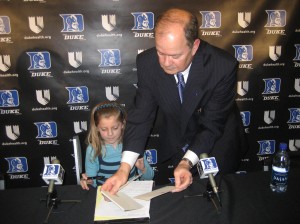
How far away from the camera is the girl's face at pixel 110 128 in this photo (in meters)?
2.38

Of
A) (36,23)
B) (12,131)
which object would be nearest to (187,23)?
(36,23)

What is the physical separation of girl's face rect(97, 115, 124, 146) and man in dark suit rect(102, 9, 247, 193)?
11.1 inches

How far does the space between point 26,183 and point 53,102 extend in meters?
1.09

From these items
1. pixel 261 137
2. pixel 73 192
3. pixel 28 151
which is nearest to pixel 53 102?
pixel 28 151

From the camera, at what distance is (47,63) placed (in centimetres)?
345

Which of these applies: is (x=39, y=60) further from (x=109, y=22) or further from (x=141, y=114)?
(x=141, y=114)

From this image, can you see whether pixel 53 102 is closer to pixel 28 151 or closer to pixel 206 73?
pixel 28 151

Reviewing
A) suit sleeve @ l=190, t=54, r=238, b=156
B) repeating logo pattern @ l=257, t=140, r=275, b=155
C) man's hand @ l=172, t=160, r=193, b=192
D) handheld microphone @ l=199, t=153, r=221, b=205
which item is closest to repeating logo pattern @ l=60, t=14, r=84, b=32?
suit sleeve @ l=190, t=54, r=238, b=156

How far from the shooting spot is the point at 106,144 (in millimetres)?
2488

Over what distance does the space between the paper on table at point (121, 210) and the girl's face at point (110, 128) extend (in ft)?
2.14

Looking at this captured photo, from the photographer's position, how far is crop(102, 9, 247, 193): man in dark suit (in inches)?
77.6

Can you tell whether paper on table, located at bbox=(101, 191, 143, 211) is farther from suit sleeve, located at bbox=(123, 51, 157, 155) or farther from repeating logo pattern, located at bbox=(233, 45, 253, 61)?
repeating logo pattern, located at bbox=(233, 45, 253, 61)

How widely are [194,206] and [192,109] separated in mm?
649

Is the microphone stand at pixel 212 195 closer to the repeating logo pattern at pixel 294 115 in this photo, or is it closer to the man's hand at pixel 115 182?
the man's hand at pixel 115 182
